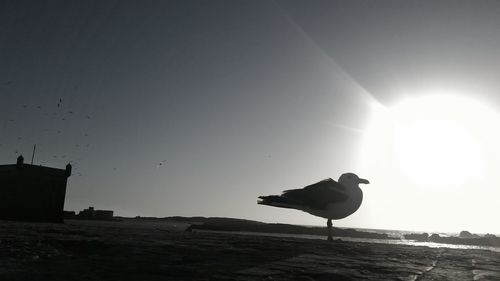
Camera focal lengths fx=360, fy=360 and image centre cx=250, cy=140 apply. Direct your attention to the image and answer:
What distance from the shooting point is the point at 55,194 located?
39.8 meters

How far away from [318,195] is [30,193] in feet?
129

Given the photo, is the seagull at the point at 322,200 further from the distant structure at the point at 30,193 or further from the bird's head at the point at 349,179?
the distant structure at the point at 30,193

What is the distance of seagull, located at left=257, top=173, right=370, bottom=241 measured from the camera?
876 cm

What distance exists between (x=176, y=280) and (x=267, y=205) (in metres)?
6.75

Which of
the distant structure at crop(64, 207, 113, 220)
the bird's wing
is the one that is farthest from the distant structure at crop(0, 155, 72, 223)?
the distant structure at crop(64, 207, 113, 220)

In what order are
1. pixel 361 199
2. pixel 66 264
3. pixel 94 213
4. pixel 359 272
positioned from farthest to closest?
pixel 94 213, pixel 361 199, pixel 359 272, pixel 66 264

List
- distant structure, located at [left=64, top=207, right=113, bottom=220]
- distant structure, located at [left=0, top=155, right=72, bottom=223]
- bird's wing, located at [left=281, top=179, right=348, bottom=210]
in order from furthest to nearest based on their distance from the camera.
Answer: distant structure, located at [left=64, top=207, right=113, bottom=220]
distant structure, located at [left=0, top=155, right=72, bottom=223]
bird's wing, located at [left=281, top=179, right=348, bottom=210]

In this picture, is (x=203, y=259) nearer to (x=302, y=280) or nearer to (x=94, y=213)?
(x=302, y=280)

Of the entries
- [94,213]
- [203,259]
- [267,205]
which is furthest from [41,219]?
[94,213]

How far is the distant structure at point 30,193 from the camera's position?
123 ft

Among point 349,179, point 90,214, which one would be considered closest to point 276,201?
point 349,179

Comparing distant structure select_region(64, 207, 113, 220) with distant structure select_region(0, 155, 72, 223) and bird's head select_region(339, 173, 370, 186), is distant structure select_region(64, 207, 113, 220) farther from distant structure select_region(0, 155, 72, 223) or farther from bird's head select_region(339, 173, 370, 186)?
bird's head select_region(339, 173, 370, 186)

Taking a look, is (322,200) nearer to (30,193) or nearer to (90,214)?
(30,193)

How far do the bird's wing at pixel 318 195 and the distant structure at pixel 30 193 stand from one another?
37671 millimetres
